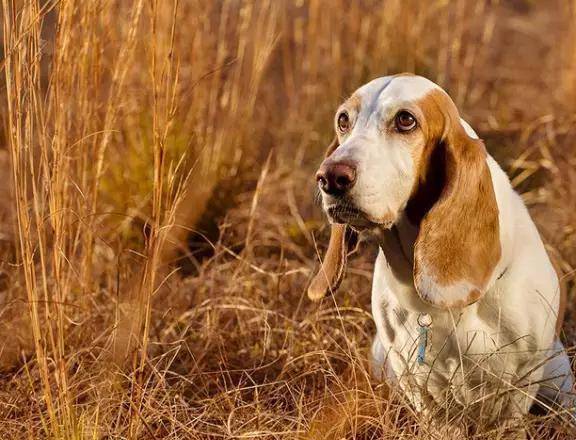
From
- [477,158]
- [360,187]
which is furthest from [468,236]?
[360,187]

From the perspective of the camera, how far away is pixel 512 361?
9.34 feet

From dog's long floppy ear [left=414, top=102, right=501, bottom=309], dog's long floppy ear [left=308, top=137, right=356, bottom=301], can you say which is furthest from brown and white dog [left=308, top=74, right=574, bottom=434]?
dog's long floppy ear [left=308, top=137, right=356, bottom=301]

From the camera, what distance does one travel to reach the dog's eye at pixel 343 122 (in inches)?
112

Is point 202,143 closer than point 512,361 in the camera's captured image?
No

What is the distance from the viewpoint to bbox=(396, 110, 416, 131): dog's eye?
2721mm

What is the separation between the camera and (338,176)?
2543mm

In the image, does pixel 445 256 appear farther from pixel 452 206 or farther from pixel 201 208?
pixel 201 208

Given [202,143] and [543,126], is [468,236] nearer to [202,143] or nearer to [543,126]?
[202,143]

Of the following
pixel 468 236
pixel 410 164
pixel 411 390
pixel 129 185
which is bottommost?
pixel 129 185

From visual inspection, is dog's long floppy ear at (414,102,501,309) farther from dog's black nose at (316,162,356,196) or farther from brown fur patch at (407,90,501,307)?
dog's black nose at (316,162,356,196)

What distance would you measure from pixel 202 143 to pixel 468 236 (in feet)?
6.12

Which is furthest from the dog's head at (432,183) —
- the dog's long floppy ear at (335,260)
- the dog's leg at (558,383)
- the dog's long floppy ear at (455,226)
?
the dog's leg at (558,383)

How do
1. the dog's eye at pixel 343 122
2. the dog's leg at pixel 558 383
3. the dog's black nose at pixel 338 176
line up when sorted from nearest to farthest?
the dog's black nose at pixel 338 176
the dog's eye at pixel 343 122
the dog's leg at pixel 558 383

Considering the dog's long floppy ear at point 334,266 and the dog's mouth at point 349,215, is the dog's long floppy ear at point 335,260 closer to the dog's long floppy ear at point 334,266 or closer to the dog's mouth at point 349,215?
the dog's long floppy ear at point 334,266
